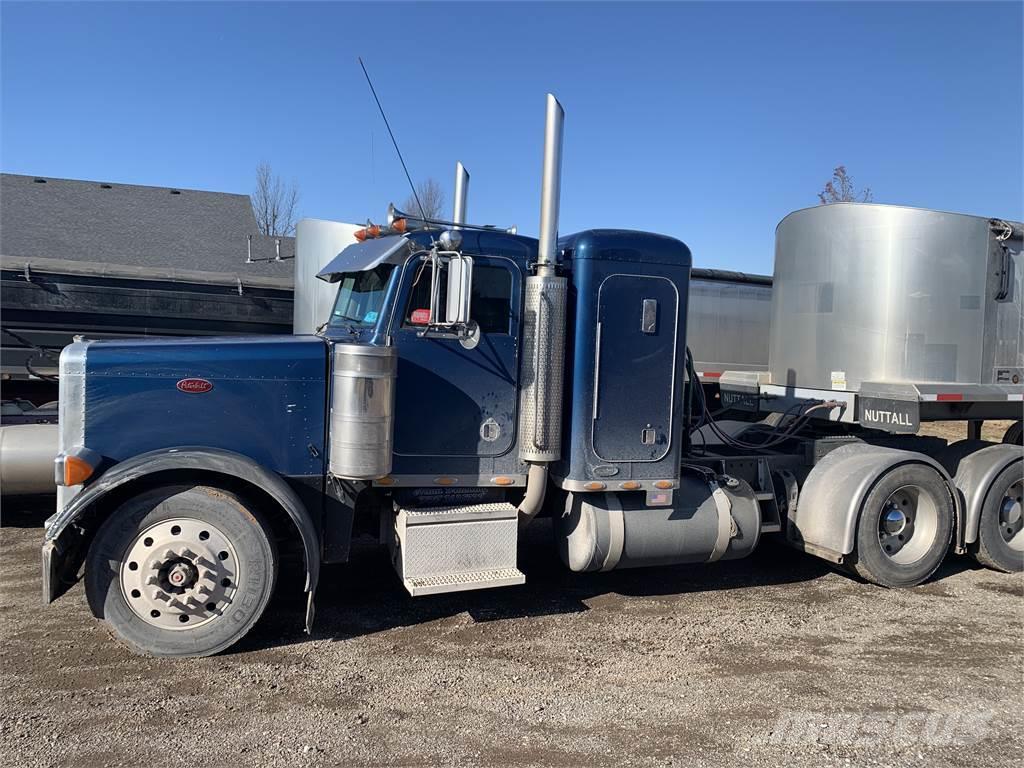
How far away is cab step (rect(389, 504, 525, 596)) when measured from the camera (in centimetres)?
501

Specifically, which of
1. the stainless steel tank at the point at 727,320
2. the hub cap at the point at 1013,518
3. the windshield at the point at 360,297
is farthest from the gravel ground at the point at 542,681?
the stainless steel tank at the point at 727,320

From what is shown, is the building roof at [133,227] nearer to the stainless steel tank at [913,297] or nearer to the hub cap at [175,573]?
the hub cap at [175,573]

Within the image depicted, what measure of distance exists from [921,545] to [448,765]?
16.1 feet

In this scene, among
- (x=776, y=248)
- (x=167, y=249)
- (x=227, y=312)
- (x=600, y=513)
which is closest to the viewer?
(x=600, y=513)

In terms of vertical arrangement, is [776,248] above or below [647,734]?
above

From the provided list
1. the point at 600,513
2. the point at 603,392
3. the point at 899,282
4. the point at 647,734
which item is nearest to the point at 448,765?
the point at 647,734

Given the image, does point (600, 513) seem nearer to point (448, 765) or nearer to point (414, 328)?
point (414, 328)

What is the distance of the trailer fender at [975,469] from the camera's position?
6.77 metres

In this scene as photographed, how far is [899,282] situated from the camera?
21.5 ft

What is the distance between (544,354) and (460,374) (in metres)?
0.60

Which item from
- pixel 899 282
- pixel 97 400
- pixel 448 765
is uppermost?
pixel 899 282

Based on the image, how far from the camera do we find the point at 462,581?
504cm

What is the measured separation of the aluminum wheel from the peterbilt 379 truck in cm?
2

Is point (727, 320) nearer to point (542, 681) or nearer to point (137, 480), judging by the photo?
point (542, 681)
